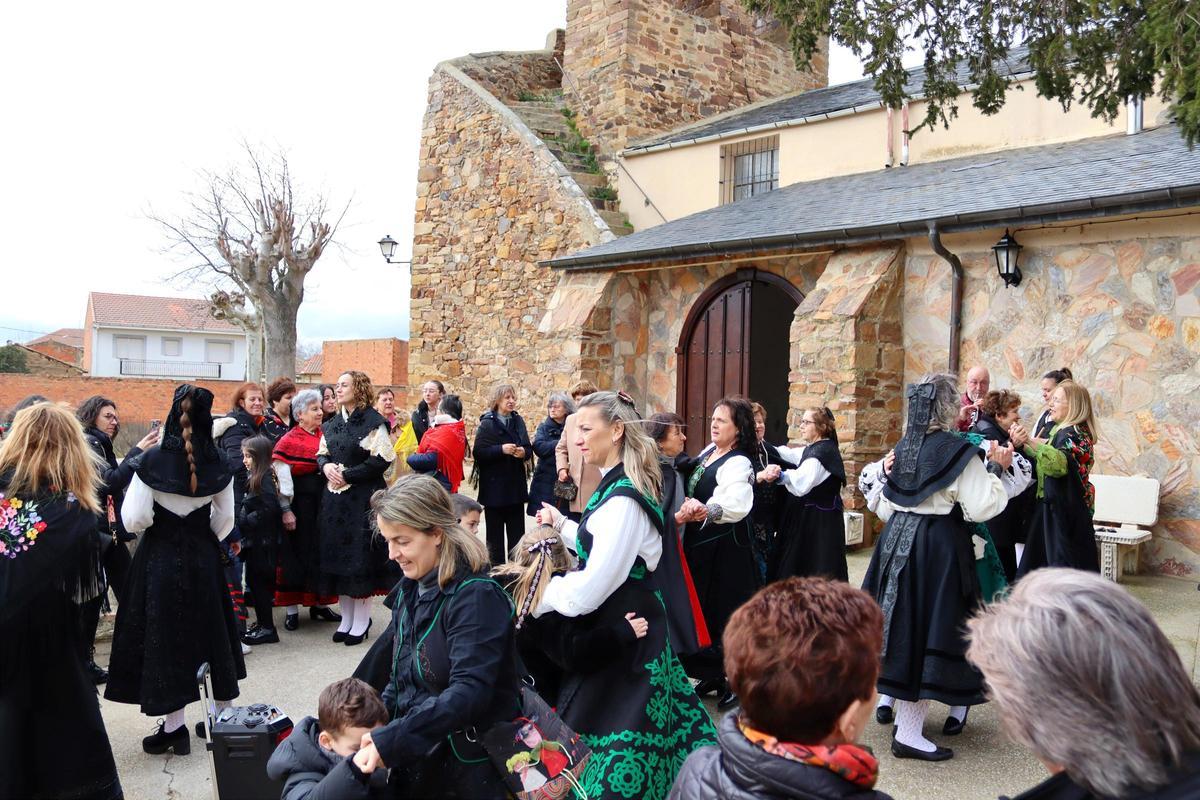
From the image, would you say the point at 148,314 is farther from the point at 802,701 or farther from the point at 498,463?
the point at 802,701

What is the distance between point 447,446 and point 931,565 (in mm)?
3824

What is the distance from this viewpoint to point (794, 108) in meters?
14.4

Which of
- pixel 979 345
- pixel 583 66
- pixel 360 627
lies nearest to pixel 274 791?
pixel 360 627

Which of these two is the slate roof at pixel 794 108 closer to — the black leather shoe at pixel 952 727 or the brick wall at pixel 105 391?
the black leather shoe at pixel 952 727

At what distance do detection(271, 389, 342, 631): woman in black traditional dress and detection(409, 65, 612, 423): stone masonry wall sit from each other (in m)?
7.06

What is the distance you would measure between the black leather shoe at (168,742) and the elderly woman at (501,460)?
3.43 m

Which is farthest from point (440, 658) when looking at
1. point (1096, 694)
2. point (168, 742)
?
point (168, 742)

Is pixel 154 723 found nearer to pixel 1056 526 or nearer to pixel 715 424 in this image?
pixel 715 424

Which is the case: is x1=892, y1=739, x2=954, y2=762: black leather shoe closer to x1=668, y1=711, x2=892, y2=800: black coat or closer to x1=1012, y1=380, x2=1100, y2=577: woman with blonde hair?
x1=1012, y1=380, x2=1100, y2=577: woman with blonde hair

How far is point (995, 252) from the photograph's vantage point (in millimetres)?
8680

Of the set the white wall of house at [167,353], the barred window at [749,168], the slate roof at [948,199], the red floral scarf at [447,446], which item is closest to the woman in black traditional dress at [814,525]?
the red floral scarf at [447,446]

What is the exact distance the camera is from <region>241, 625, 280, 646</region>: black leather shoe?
6.24m

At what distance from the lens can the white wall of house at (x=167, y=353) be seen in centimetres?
5025

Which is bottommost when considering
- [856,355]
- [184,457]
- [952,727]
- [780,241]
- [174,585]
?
[952,727]
